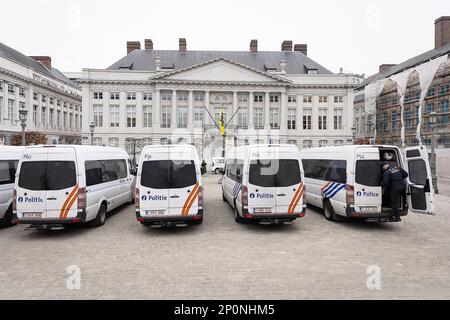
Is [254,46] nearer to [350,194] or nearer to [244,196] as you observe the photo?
[350,194]

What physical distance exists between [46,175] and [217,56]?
47.4 m

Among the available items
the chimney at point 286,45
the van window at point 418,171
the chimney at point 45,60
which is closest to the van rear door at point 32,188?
the van window at point 418,171

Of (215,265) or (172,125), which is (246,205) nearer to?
(215,265)

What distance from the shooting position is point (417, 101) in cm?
3206

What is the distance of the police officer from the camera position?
28.0 feet

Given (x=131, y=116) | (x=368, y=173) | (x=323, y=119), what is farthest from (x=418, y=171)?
(x=131, y=116)

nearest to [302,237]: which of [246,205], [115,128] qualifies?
[246,205]

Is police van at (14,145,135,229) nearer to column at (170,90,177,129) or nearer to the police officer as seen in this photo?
the police officer

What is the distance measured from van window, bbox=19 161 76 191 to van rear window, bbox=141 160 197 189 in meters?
1.94

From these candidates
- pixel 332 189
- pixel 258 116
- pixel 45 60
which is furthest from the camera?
pixel 45 60

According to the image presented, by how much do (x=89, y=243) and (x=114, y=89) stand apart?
4450cm

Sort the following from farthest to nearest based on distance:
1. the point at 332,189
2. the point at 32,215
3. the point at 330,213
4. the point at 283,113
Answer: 1. the point at 283,113
2. the point at 330,213
3. the point at 332,189
4. the point at 32,215

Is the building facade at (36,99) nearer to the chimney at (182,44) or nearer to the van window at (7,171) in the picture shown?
the van window at (7,171)
